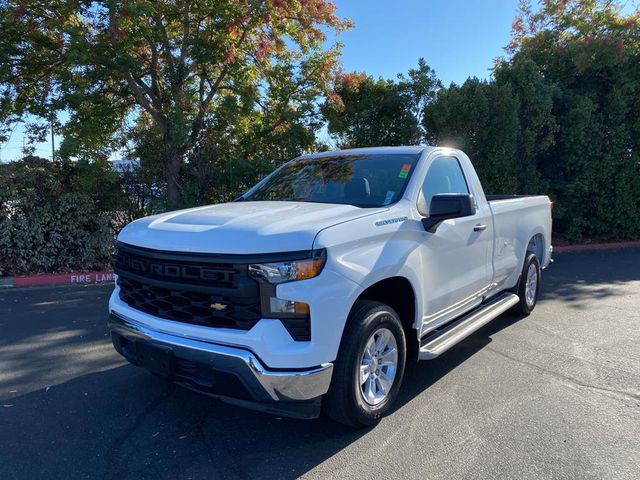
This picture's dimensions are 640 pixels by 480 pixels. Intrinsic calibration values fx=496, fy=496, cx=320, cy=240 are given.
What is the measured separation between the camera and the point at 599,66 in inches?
454

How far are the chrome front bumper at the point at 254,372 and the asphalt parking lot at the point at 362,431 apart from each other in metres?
0.49

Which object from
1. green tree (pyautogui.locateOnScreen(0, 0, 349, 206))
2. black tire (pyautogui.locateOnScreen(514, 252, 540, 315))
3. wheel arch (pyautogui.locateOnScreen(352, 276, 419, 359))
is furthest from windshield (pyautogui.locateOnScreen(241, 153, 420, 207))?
green tree (pyautogui.locateOnScreen(0, 0, 349, 206))

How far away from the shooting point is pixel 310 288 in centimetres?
281

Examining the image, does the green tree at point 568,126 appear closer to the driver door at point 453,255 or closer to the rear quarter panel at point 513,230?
the rear quarter panel at point 513,230

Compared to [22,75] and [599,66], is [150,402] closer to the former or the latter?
[22,75]

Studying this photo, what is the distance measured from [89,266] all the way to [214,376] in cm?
687

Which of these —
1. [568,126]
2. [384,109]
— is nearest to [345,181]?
[384,109]

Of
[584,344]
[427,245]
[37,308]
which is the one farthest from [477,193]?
[37,308]

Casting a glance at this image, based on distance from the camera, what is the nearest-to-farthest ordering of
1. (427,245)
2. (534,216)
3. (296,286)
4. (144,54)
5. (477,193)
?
(296,286) → (427,245) → (477,193) → (534,216) → (144,54)

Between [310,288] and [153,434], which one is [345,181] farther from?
[153,434]

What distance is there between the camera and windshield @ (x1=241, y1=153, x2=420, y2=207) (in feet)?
12.8

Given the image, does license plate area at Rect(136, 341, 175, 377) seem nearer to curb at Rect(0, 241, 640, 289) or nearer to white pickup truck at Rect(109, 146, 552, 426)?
white pickup truck at Rect(109, 146, 552, 426)

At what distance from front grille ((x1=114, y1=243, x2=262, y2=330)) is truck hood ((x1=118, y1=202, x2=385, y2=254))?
0.08m

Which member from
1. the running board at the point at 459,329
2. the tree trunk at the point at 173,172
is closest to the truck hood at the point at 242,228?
the running board at the point at 459,329
